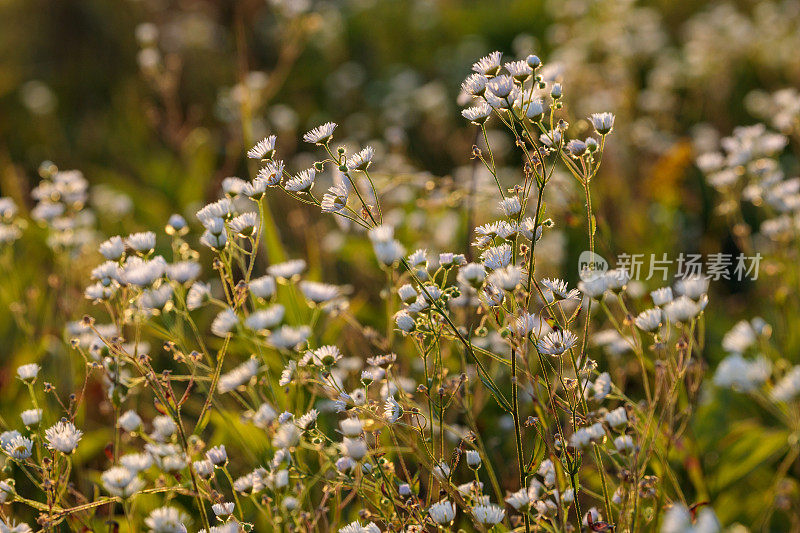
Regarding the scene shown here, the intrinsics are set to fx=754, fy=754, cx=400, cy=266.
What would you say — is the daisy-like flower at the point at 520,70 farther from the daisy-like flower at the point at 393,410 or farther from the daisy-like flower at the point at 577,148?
the daisy-like flower at the point at 393,410

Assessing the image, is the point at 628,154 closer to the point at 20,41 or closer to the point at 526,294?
the point at 526,294

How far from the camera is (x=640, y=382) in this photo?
222cm

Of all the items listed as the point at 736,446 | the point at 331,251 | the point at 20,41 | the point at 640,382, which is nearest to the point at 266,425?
the point at 736,446

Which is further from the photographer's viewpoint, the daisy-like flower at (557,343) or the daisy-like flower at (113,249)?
the daisy-like flower at (113,249)

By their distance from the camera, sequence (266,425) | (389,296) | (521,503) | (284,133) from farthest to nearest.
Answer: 1. (284,133)
2. (389,296)
3. (266,425)
4. (521,503)

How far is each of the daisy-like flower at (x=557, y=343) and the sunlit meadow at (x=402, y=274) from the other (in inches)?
0.7

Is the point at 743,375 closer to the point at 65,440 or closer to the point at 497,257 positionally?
the point at 497,257

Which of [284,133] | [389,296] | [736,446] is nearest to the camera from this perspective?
[389,296]

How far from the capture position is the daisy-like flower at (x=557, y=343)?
1060 millimetres

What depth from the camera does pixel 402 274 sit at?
1.70 meters

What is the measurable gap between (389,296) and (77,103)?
4.96 metres

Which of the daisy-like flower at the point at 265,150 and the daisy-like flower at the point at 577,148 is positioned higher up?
the daisy-like flower at the point at 577,148

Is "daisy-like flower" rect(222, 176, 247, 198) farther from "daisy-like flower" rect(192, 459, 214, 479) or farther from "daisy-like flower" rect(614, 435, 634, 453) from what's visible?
"daisy-like flower" rect(614, 435, 634, 453)

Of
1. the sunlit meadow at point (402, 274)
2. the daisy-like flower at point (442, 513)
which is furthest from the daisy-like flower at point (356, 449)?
the daisy-like flower at point (442, 513)
